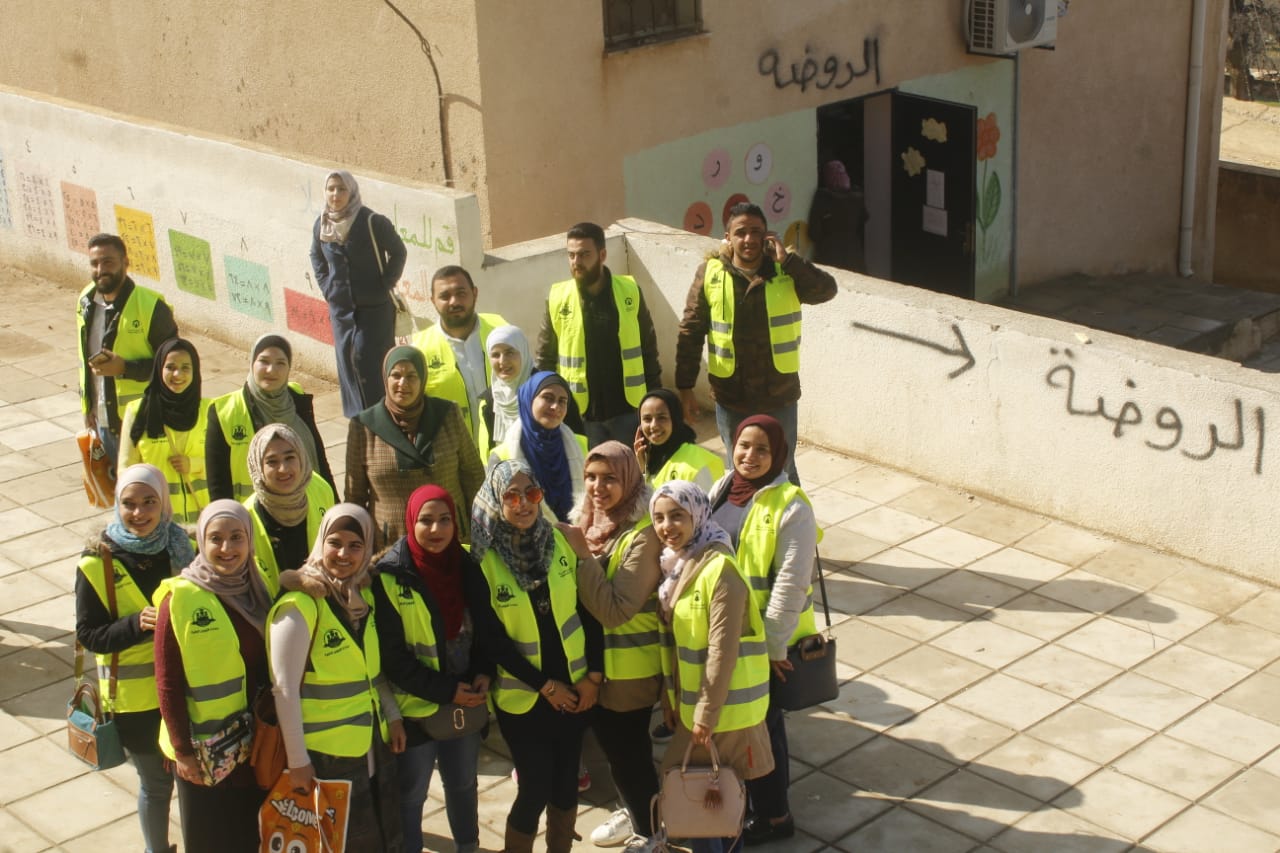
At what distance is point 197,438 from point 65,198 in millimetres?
7542

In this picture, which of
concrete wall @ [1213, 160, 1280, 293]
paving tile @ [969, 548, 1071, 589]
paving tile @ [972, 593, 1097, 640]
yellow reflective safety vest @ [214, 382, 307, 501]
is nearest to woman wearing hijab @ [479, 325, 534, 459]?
yellow reflective safety vest @ [214, 382, 307, 501]

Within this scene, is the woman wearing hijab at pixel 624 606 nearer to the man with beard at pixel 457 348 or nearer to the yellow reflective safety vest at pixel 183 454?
the man with beard at pixel 457 348

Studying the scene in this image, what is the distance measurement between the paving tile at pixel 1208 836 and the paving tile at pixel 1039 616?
167 centimetres

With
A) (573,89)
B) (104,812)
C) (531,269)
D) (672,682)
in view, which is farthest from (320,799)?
(573,89)

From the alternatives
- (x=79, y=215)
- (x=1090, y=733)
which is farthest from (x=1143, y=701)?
(x=79, y=215)

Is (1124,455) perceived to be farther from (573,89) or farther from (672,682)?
(573,89)

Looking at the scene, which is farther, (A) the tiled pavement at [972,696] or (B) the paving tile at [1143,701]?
(B) the paving tile at [1143,701]

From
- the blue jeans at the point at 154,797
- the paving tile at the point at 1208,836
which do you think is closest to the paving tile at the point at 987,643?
the paving tile at the point at 1208,836

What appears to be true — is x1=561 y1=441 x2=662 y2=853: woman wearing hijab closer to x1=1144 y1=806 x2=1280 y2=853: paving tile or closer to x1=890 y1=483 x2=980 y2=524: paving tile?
x1=1144 y1=806 x2=1280 y2=853: paving tile

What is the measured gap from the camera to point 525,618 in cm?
592

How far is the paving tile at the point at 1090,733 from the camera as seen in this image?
7309 mm

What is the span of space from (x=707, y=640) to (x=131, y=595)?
2026 mm

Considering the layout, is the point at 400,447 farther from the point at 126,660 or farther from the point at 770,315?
the point at 770,315

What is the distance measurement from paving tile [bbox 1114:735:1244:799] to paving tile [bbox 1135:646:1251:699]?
0.54 metres
